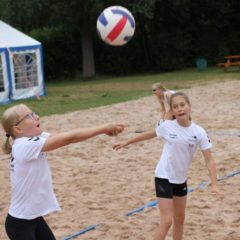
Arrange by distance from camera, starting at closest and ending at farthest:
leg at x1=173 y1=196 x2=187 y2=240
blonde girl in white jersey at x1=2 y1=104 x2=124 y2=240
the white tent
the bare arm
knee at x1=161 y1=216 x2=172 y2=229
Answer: the bare arm < blonde girl in white jersey at x1=2 y1=104 x2=124 y2=240 < knee at x1=161 y1=216 x2=172 y2=229 < leg at x1=173 y1=196 x2=187 y2=240 < the white tent

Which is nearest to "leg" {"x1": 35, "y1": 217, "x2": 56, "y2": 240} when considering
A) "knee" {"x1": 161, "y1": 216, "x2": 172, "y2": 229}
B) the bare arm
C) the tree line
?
the bare arm

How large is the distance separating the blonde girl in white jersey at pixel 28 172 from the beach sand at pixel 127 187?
153cm

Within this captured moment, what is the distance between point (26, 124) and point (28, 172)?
0.29 m

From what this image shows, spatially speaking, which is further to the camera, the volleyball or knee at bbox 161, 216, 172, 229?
the volleyball

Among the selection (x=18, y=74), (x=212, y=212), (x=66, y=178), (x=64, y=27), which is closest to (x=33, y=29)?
(x=64, y=27)

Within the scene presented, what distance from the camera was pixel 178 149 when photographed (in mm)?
3801

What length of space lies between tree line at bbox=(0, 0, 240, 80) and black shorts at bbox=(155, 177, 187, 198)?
22319mm

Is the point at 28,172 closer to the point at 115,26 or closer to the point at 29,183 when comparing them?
the point at 29,183

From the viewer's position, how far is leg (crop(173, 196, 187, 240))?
154 inches

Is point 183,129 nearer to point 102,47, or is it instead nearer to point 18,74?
point 18,74

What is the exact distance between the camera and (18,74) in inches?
712

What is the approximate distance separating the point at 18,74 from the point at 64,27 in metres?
9.66

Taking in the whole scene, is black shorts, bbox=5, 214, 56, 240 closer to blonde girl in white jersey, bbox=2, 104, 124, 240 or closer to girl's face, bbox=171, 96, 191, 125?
blonde girl in white jersey, bbox=2, 104, 124, 240

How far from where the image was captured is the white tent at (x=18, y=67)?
17094 millimetres
